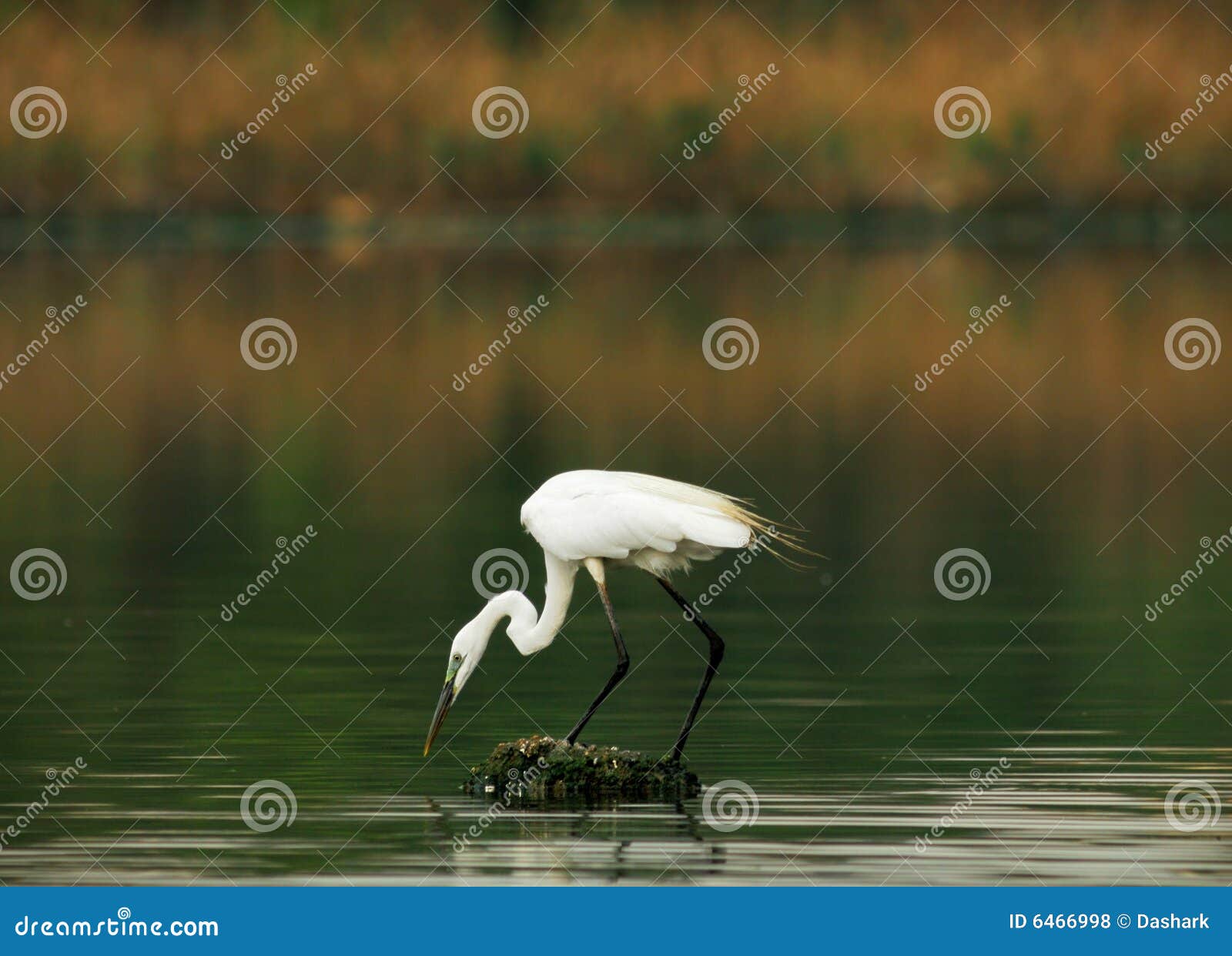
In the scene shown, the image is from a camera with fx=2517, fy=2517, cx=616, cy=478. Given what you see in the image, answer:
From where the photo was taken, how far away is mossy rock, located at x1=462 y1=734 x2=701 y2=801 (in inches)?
507

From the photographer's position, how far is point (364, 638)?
17.6m

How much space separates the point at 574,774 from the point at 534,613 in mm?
940

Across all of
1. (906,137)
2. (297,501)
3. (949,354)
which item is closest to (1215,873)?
(297,501)

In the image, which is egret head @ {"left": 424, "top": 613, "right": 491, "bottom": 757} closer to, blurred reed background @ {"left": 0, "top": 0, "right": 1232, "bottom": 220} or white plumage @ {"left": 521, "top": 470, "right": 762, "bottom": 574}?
white plumage @ {"left": 521, "top": 470, "right": 762, "bottom": 574}

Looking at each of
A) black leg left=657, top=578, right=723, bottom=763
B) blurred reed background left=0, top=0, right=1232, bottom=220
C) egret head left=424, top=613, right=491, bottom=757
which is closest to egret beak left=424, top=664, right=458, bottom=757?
egret head left=424, top=613, right=491, bottom=757

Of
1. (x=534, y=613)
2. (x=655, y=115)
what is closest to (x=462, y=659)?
(x=534, y=613)

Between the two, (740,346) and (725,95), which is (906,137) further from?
(740,346)

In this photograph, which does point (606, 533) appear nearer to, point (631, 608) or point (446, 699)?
point (446, 699)

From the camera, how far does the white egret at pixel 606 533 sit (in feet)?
43.4

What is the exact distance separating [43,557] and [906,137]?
A: 43.3m

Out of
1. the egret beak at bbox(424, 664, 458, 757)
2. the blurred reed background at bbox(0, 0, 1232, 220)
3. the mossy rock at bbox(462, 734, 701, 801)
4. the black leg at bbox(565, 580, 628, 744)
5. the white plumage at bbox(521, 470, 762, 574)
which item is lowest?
the mossy rock at bbox(462, 734, 701, 801)

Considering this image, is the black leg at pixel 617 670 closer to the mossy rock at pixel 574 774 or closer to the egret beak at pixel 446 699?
the mossy rock at pixel 574 774

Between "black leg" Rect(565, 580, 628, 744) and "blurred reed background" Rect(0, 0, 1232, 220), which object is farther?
"blurred reed background" Rect(0, 0, 1232, 220)

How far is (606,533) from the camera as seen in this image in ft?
43.8
